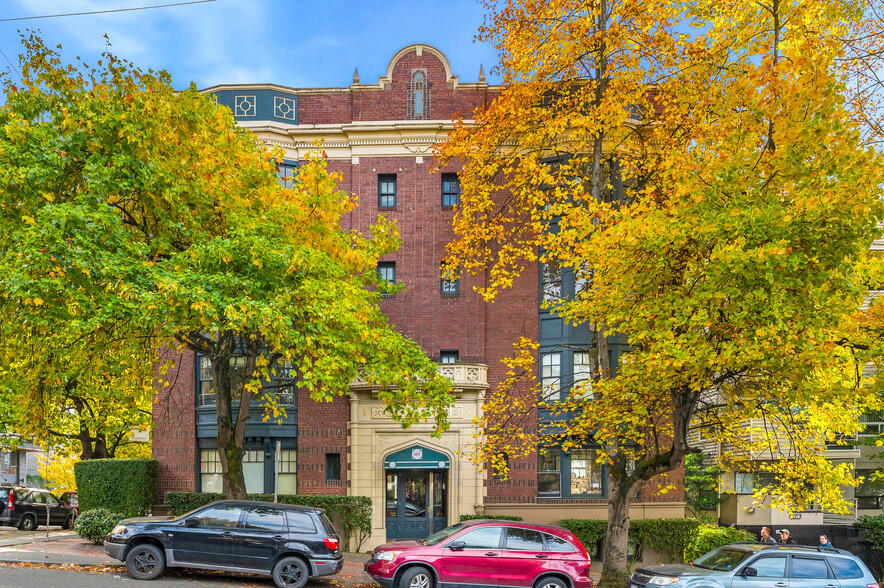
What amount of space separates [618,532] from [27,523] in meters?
21.7

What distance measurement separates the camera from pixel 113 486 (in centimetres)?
2230

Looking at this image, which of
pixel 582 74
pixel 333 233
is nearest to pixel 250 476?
pixel 333 233

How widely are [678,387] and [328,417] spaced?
13285mm

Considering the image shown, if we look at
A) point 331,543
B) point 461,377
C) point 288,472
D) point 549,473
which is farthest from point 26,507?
point 549,473

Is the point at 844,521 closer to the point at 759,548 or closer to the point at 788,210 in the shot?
the point at 759,548

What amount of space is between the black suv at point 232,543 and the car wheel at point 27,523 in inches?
590

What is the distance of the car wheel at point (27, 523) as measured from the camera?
2553 centimetres

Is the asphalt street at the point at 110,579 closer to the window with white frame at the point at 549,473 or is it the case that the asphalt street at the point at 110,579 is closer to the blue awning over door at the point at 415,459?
the blue awning over door at the point at 415,459

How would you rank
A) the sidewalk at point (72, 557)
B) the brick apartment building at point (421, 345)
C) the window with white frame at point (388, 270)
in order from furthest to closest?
the window with white frame at point (388, 270) < the brick apartment building at point (421, 345) < the sidewalk at point (72, 557)

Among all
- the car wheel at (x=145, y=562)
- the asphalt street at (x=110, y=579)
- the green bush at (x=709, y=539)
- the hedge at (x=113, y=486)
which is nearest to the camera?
the asphalt street at (x=110, y=579)

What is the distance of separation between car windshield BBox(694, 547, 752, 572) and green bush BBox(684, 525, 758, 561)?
27.1 ft

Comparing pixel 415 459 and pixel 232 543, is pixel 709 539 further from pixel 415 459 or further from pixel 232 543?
pixel 232 543

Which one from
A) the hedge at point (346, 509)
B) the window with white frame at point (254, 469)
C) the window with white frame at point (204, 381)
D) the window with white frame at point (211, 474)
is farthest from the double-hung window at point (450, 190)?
the window with white frame at point (211, 474)

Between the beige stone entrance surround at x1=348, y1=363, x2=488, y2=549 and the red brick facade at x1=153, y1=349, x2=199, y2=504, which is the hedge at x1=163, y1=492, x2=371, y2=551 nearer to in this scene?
the beige stone entrance surround at x1=348, y1=363, x2=488, y2=549
